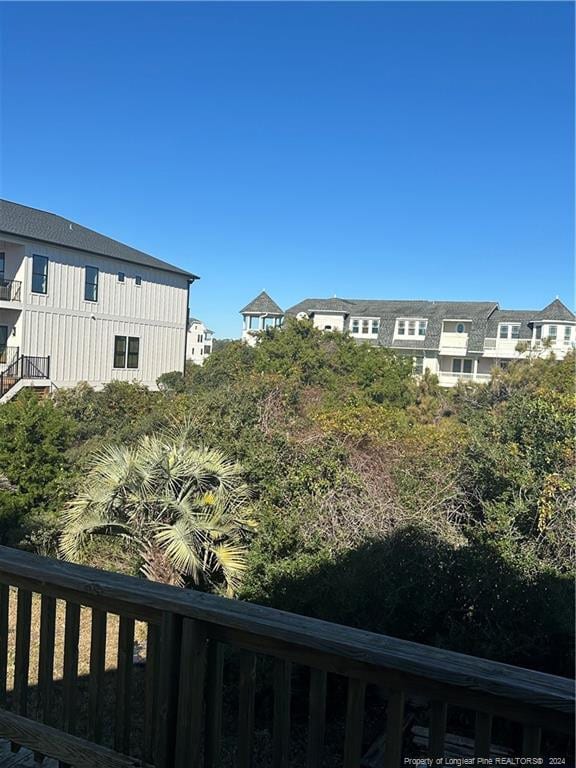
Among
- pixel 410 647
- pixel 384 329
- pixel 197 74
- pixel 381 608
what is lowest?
pixel 381 608

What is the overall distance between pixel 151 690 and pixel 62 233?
23.9 meters

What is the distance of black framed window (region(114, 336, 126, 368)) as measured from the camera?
24.6 m

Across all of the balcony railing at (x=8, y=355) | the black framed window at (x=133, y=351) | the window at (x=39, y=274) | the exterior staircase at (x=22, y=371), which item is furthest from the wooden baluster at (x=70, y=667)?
the black framed window at (x=133, y=351)

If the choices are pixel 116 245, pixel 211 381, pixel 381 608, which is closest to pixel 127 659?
pixel 381 608

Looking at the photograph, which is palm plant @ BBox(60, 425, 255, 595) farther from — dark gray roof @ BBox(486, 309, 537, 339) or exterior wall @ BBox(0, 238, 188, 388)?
dark gray roof @ BBox(486, 309, 537, 339)

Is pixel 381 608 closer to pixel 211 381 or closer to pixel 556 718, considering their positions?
pixel 556 718

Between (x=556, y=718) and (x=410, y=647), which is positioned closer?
(x=556, y=718)

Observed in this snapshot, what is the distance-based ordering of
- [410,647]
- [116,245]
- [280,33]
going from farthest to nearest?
[116,245]
[280,33]
[410,647]

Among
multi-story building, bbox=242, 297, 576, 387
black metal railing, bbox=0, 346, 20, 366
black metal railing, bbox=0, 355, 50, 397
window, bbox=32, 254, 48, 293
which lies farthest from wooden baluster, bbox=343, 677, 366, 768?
multi-story building, bbox=242, 297, 576, 387

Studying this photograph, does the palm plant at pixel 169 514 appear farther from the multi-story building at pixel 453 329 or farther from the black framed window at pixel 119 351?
the multi-story building at pixel 453 329

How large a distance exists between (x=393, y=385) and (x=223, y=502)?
15257mm

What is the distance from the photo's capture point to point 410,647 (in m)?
1.58

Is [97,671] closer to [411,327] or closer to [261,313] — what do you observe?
[411,327]

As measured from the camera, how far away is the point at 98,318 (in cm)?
2378
